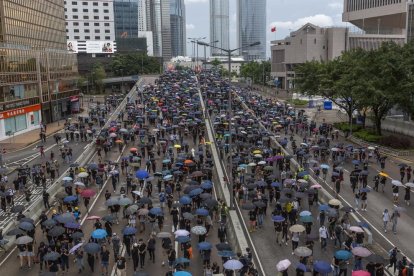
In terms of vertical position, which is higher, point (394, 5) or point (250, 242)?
point (394, 5)

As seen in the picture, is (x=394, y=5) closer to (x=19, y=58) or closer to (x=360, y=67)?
(x=360, y=67)

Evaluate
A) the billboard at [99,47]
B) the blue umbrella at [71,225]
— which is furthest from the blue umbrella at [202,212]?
the billboard at [99,47]

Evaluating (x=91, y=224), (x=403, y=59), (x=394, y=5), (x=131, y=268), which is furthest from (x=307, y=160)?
(x=394, y=5)

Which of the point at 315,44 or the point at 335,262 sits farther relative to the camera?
the point at 315,44

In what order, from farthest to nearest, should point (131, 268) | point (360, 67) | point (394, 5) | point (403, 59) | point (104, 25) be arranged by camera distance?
point (104, 25), point (394, 5), point (360, 67), point (403, 59), point (131, 268)

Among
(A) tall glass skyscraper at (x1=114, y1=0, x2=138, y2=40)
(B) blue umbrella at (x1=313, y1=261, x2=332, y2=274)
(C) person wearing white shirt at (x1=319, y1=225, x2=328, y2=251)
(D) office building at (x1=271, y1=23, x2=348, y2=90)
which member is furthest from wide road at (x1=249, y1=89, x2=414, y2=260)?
(A) tall glass skyscraper at (x1=114, y1=0, x2=138, y2=40)

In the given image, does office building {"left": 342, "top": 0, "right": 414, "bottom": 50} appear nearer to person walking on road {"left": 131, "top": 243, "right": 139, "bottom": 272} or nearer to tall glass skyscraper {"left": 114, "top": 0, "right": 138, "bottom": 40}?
person walking on road {"left": 131, "top": 243, "right": 139, "bottom": 272}

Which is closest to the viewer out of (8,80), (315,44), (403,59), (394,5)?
(403,59)

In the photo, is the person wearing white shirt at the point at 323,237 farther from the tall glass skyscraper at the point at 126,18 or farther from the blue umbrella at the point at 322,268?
the tall glass skyscraper at the point at 126,18
